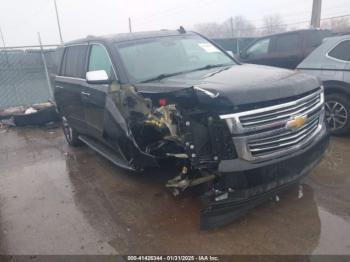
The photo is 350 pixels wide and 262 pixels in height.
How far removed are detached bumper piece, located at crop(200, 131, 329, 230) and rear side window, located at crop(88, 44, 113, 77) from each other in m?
2.30

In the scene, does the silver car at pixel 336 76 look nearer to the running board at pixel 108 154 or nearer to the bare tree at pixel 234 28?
the running board at pixel 108 154

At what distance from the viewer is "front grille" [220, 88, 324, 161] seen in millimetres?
3037

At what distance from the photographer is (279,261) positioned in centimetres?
289

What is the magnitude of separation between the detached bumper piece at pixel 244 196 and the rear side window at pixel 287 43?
583 cm

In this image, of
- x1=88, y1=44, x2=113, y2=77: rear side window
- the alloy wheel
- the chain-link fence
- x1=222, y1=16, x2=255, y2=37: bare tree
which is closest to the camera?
x1=88, y1=44, x2=113, y2=77: rear side window

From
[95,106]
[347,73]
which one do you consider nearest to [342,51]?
[347,73]

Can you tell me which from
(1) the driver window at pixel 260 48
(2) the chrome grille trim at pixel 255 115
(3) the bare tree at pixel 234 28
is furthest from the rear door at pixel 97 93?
(3) the bare tree at pixel 234 28

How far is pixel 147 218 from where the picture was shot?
12.3 feet

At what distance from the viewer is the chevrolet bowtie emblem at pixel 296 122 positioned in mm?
3230

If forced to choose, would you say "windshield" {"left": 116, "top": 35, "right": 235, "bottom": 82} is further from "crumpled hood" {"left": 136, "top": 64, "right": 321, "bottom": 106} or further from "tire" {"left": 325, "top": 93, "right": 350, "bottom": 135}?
"tire" {"left": 325, "top": 93, "right": 350, "bottom": 135}

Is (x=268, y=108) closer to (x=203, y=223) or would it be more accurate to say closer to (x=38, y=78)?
(x=203, y=223)

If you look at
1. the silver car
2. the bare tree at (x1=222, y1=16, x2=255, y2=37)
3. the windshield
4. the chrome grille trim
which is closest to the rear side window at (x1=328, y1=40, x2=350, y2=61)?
the silver car

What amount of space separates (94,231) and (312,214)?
2.29 metres

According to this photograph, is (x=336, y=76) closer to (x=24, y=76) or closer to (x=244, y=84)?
(x=244, y=84)
